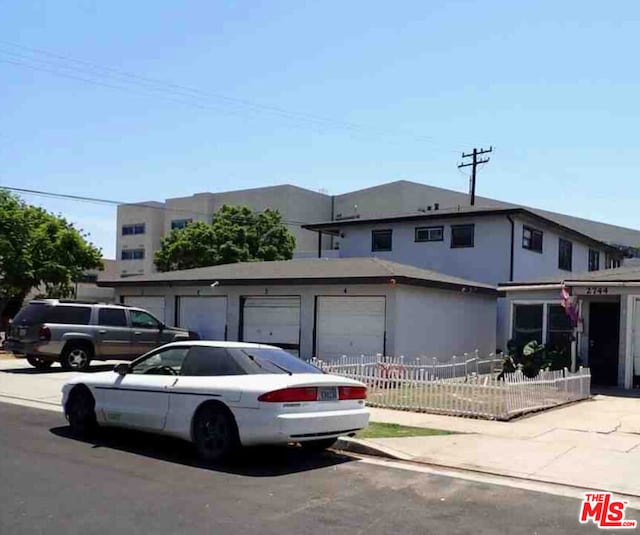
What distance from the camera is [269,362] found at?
905 centimetres

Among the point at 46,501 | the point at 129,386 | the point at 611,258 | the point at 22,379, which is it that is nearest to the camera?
the point at 46,501

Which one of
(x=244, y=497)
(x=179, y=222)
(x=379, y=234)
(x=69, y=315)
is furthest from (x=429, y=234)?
(x=179, y=222)

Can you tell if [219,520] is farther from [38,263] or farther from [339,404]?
[38,263]

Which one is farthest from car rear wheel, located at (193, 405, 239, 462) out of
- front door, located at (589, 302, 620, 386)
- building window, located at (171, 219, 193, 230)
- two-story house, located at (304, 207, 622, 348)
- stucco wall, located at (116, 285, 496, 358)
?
building window, located at (171, 219, 193, 230)

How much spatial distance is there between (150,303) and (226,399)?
722 inches

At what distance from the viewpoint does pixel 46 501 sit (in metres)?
6.41

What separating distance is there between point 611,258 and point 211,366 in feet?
119

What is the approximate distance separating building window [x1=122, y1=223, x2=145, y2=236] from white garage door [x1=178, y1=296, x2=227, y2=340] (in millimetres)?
49098

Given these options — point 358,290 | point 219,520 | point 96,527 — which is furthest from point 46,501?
point 358,290

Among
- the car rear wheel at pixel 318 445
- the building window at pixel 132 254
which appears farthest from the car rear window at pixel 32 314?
the building window at pixel 132 254

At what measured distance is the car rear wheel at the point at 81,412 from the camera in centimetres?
1002

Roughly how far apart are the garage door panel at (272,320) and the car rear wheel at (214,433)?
13.3 m

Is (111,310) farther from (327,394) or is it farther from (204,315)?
(327,394)

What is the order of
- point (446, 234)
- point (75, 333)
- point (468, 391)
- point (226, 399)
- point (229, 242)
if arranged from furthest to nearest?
1. point (229, 242)
2. point (446, 234)
3. point (75, 333)
4. point (468, 391)
5. point (226, 399)
